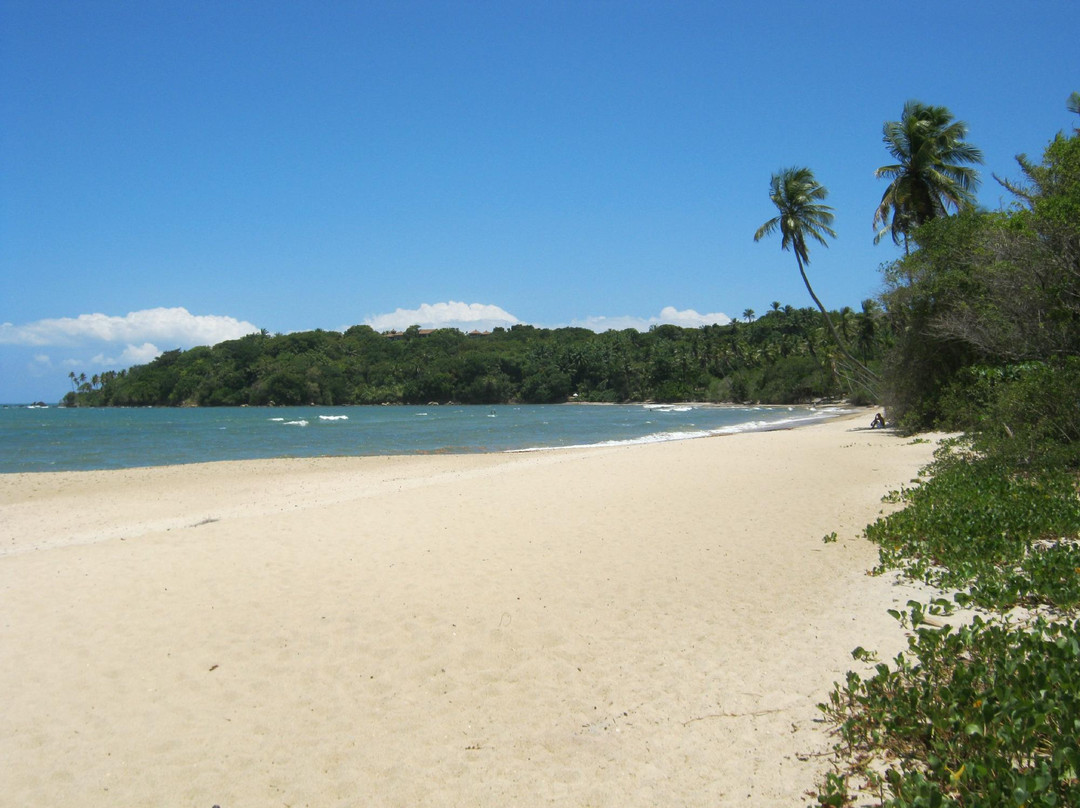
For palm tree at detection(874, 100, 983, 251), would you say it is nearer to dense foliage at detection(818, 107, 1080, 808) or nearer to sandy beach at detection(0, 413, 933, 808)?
dense foliage at detection(818, 107, 1080, 808)

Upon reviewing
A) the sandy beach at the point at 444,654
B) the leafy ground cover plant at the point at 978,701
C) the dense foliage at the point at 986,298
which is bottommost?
the sandy beach at the point at 444,654

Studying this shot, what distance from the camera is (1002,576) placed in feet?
17.4

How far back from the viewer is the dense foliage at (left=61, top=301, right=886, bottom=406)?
322ft

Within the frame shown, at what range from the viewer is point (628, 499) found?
→ 11.3m

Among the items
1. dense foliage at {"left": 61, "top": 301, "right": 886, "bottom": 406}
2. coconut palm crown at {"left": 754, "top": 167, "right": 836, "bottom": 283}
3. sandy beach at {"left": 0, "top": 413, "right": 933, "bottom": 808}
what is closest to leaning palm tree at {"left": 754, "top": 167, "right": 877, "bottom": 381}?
coconut palm crown at {"left": 754, "top": 167, "right": 836, "bottom": 283}

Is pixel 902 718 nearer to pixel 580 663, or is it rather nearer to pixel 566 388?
pixel 580 663

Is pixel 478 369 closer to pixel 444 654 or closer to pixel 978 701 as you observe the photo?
pixel 444 654

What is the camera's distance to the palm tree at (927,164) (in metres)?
24.4

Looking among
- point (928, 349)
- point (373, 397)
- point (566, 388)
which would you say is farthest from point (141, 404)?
point (928, 349)

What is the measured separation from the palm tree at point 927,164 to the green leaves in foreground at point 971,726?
24.6m

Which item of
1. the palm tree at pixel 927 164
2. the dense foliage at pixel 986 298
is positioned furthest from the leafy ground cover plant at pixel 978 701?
the palm tree at pixel 927 164

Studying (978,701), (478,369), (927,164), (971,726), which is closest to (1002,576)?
(978,701)

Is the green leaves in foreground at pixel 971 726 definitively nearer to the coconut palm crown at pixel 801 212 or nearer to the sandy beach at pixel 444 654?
the sandy beach at pixel 444 654

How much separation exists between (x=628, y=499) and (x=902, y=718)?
8.11 meters
